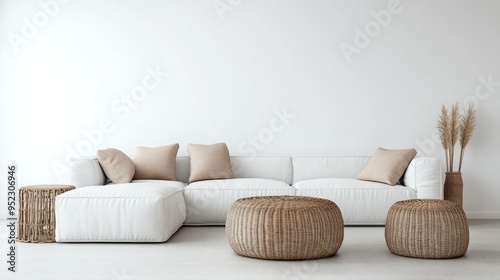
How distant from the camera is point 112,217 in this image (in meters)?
5.25

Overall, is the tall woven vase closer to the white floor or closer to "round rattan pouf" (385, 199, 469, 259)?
the white floor

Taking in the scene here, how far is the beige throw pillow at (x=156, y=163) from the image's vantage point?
261 inches

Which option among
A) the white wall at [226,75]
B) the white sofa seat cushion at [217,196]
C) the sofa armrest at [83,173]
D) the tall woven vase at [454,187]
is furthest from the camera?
the white wall at [226,75]

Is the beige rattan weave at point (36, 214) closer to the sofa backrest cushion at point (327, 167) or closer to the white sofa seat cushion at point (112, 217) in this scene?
the white sofa seat cushion at point (112, 217)

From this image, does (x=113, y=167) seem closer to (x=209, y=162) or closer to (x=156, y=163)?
(x=156, y=163)

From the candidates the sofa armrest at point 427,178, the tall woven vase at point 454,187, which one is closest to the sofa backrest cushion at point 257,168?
the sofa armrest at point 427,178

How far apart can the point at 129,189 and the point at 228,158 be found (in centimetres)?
160

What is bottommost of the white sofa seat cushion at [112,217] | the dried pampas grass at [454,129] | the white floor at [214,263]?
the white floor at [214,263]

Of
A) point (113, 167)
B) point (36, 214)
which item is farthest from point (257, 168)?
point (36, 214)

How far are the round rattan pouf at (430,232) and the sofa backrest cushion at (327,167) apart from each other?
217cm

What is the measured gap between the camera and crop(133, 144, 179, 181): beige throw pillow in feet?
21.7

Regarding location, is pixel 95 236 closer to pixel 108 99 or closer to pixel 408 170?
pixel 108 99

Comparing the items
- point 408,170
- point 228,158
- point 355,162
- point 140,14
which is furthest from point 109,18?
point 408,170

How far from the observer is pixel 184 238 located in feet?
18.1
